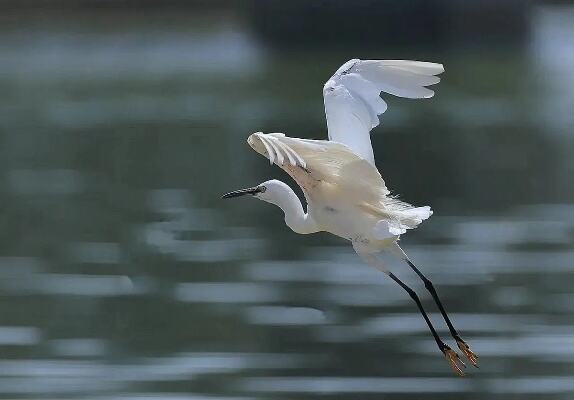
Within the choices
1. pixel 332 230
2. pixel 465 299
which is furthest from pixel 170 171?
pixel 332 230

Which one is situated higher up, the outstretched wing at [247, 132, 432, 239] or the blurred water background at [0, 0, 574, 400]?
the outstretched wing at [247, 132, 432, 239]

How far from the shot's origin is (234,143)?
11672mm

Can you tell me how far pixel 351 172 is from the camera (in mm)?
3783

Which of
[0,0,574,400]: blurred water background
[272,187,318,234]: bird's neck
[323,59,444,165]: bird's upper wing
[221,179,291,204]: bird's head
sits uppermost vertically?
[323,59,444,165]: bird's upper wing

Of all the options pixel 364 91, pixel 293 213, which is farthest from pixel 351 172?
pixel 364 91

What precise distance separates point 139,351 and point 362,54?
9159 millimetres

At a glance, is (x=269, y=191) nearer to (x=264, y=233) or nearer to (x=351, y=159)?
(x=351, y=159)

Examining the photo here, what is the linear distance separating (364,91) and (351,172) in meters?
0.45

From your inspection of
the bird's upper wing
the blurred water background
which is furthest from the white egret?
the blurred water background

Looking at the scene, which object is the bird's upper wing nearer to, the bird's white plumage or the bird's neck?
the bird's white plumage

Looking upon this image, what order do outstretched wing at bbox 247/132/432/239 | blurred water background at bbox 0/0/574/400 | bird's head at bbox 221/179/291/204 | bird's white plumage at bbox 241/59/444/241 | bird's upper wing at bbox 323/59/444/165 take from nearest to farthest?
1. outstretched wing at bbox 247/132/432/239
2. bird's white plumage at bbox 241/59/444/241
3. bird's head at bbox 221/179/291/204
4. bird's upper wing at bbox 323/59/444/165
5. blurred water background at bbox 0/0/574/400

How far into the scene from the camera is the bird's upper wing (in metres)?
4.04

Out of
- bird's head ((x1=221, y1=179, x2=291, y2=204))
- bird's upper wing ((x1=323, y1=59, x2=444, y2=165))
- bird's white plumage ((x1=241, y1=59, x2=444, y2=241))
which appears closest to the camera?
bird's white plumage ((x1=241, y1=59, x2=444, y2=241))

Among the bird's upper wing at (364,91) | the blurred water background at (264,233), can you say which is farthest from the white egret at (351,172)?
the blurred water background at (264,233)
